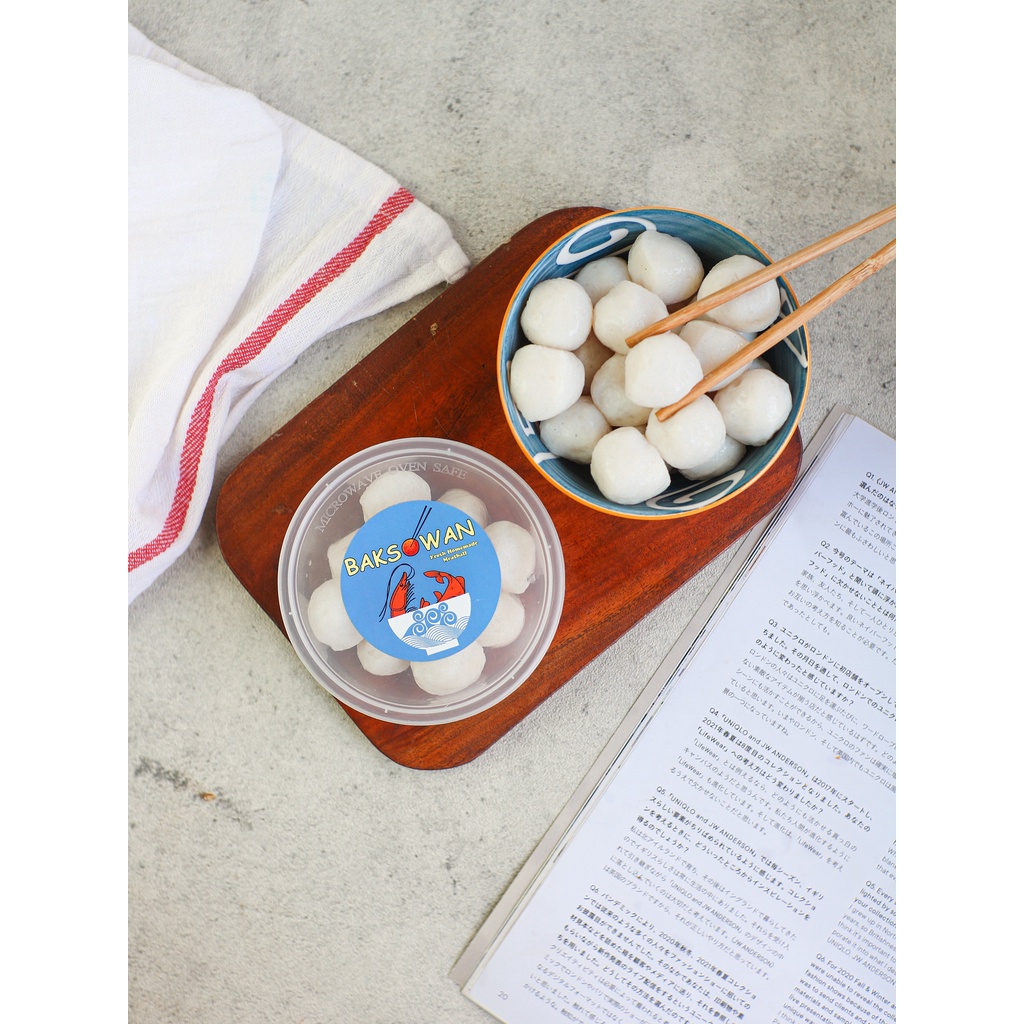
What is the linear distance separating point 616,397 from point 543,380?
47 mm

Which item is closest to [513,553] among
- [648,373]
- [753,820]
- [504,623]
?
[504,623]

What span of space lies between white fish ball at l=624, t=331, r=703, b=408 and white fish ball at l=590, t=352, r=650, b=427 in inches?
1.0

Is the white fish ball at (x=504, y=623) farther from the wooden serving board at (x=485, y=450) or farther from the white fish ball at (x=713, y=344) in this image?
the white fish ball at (x=713, y=344)

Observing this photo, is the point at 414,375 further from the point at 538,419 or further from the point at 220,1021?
the point at 220,1021

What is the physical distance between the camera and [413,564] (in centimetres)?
50

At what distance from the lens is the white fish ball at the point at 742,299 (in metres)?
0.44

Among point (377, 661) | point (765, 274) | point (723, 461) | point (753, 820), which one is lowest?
point (753, 820)

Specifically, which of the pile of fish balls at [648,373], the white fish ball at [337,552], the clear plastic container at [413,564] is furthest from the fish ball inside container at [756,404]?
the white fish ball at [337,552]

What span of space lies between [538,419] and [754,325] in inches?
5.3

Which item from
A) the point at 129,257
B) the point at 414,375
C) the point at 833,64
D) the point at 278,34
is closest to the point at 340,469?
the point at 414,375

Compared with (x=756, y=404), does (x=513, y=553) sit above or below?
below

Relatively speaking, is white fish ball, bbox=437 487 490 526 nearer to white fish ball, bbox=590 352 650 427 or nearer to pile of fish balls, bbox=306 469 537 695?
pile of fish balls, bbox=306 469 537 695

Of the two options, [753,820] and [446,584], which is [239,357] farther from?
[753,820]

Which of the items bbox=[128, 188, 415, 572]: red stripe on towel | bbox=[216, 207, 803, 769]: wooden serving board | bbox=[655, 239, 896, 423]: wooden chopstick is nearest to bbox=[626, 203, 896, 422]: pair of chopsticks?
bbox=[655, 239, 896, 423]: wooden chopstick
